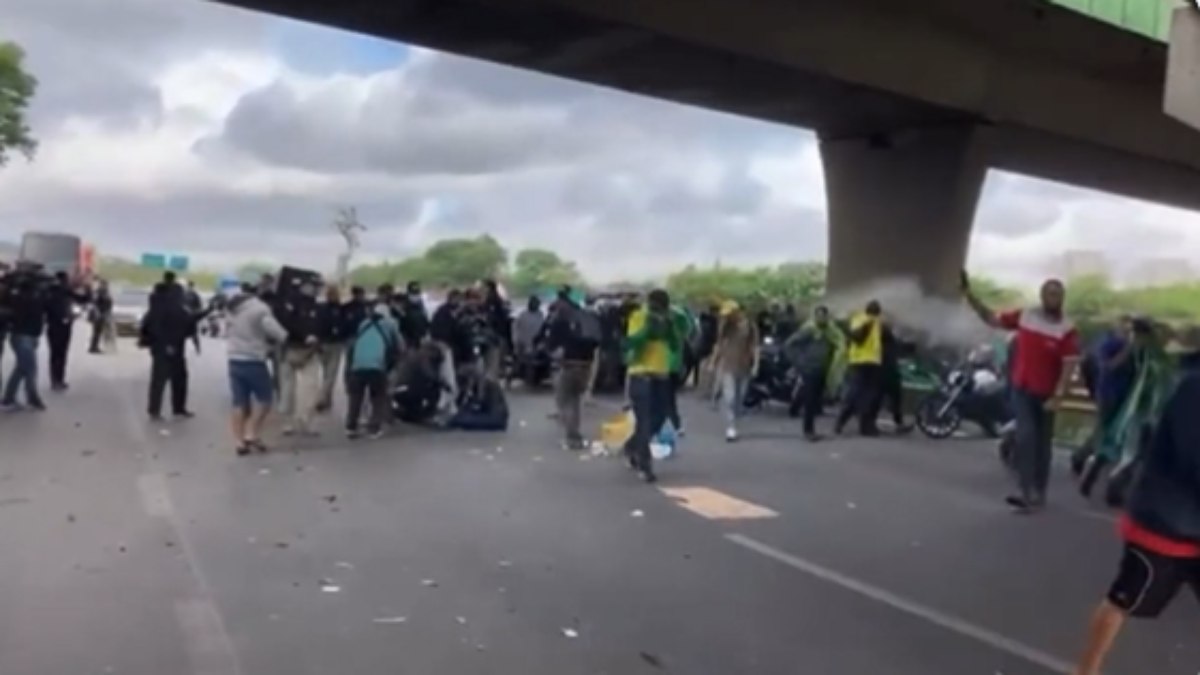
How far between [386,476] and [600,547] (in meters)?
3.97

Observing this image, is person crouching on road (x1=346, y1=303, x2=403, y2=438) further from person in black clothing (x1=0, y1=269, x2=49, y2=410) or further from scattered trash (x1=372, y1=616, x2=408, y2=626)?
scattered trash (x1=372, y1=616, x2=408, y2=626)

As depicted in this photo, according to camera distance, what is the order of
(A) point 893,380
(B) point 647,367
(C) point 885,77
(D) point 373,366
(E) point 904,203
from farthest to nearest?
(E) point 904,203, (A) point 893,380, (C) point 885,77, (D) point 373,366, (B) point 647,367

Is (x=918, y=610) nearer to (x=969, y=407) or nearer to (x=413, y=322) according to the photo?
(x=969, y=407)

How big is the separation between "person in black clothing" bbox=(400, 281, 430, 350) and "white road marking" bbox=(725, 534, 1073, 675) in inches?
366

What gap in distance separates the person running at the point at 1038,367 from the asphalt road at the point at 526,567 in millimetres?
599

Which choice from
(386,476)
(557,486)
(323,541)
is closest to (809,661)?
(323,541)

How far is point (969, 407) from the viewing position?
60.4 ft

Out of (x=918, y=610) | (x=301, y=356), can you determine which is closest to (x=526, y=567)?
(x=918, y=610)

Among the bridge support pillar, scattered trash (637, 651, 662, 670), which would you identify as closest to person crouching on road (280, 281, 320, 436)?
scattered trash (637, 651, 662, 670)

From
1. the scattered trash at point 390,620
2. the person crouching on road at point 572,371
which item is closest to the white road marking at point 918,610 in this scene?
the scattered trash at point 390,620

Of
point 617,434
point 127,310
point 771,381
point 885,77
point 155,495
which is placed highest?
point 885,77

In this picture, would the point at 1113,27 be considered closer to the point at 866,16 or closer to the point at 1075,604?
the point at 866,16

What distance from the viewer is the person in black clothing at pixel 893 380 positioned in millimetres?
18906

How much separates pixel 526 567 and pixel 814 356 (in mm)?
10465
